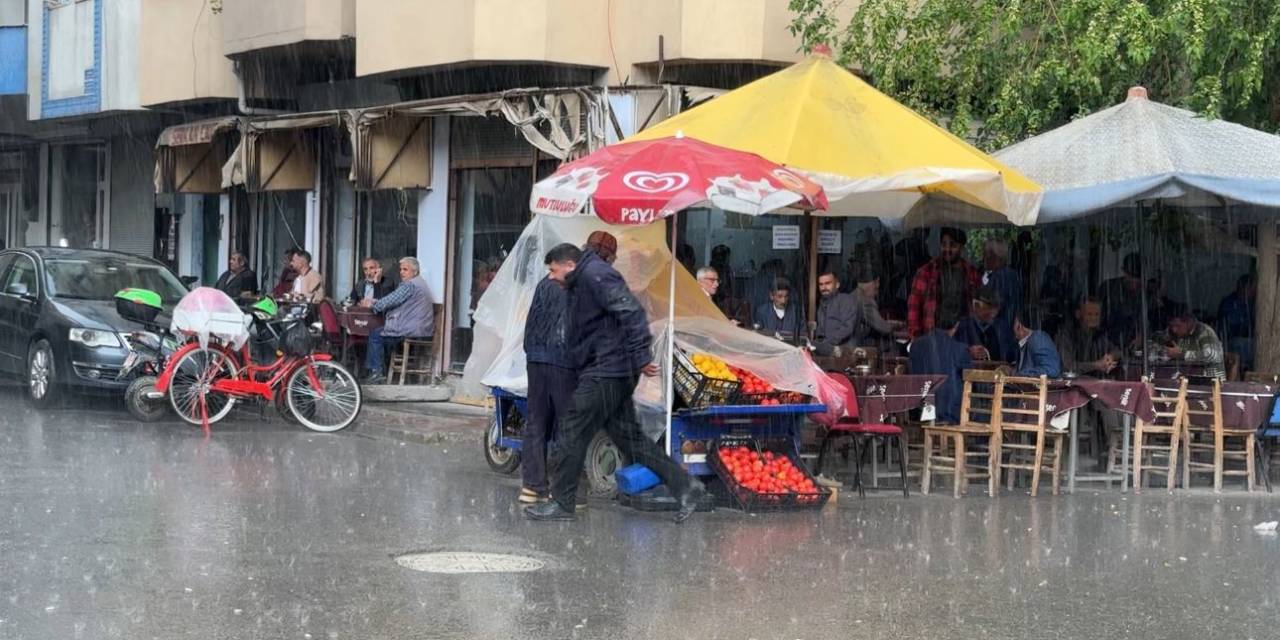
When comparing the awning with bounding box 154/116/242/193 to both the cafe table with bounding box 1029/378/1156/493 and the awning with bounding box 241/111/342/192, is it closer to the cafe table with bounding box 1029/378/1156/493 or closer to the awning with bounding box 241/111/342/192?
the awning with bounding box 241/111/342/192

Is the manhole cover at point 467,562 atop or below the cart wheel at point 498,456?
below

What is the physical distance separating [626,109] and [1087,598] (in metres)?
8.38

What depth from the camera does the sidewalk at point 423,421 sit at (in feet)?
50.3

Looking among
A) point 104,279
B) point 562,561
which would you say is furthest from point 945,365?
point 104,279

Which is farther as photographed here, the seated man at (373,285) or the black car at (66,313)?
the seated man at (373,285)

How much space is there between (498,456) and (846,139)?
11.9ft

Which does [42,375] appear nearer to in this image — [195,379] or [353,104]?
[195,379]

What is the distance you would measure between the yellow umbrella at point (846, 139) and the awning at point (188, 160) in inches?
440

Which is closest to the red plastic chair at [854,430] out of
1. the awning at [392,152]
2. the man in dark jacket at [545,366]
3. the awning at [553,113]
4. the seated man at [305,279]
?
the man in dark jacket at [545,366]

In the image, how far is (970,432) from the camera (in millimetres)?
12352

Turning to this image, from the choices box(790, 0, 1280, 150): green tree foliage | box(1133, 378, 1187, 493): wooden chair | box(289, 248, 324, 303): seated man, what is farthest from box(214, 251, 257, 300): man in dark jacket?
box(1133, 378, 1187, 493): wooden chair

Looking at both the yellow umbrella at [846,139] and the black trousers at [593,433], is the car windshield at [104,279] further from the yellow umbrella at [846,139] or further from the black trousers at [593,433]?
the black trousers at [593,433]

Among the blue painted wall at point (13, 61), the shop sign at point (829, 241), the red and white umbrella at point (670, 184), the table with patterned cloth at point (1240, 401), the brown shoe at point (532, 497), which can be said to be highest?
the blue painted wall at point (13, 61)

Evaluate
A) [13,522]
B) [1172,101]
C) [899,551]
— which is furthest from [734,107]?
[13,522]
